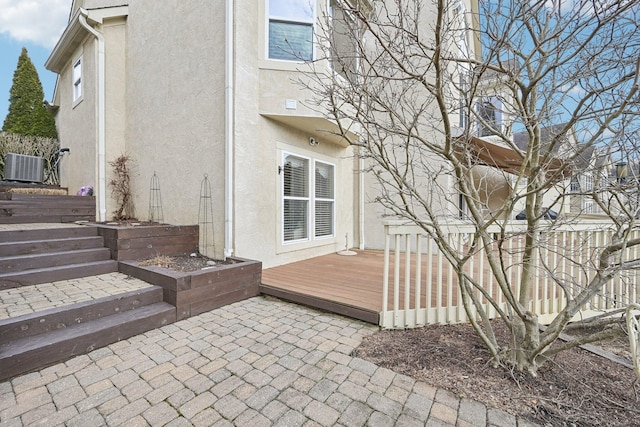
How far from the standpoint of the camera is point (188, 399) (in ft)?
7.64

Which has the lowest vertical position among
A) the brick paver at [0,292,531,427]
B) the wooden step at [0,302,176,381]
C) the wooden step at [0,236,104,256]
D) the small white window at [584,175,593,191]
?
Answer: the brick paver at [0,292,531,427]

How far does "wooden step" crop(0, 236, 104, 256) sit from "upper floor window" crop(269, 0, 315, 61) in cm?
484

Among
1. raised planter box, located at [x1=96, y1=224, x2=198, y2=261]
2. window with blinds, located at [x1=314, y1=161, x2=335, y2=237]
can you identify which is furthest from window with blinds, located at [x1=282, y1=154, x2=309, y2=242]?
→ raised planter box, located at [x1=96, y1=224, x2=198, y2=261]

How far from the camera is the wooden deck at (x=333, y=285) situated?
13.0ft

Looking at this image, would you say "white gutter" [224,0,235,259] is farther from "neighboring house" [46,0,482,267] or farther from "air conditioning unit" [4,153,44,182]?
"air conditioning unit" [4,153,44,182]

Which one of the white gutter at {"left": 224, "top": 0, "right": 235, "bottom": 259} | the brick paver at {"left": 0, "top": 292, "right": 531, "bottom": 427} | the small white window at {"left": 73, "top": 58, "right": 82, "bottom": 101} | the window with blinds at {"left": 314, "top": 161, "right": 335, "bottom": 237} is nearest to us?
the brick paver at {"left": 0, "top": 292, "right": 531, "bottom": 427}

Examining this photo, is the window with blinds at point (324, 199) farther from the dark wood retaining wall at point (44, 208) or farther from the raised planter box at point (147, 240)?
the dark wood retaining wall at point (44, 208)

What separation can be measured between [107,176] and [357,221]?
682cm

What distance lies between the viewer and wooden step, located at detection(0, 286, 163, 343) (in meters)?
2.78

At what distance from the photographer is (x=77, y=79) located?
8.86 m

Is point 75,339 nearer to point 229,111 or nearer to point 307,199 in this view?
point 229,111

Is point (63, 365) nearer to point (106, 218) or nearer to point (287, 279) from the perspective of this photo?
point (287, 279)

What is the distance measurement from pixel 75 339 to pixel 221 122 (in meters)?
3.94

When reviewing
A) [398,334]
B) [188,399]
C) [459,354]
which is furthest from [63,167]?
[459,354]
